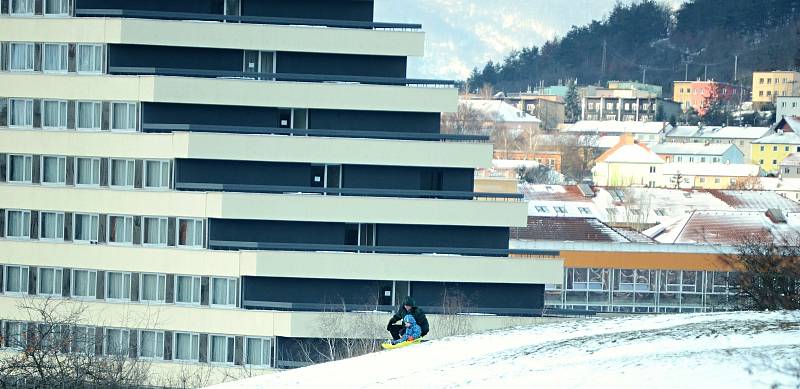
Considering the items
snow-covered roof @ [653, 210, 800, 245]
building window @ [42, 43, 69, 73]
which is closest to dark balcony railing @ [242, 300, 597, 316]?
building window @ [42, 43, 69, 73]

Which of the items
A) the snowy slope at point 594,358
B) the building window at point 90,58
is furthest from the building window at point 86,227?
the snowy slope at point 594,358

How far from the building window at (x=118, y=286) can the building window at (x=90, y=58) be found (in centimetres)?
881

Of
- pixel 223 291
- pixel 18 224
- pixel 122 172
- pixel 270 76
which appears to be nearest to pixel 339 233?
pixel 223 291

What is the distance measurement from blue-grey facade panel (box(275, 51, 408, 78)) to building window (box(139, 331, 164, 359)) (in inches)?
496

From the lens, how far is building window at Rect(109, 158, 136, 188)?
84125 millimetres

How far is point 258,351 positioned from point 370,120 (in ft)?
36.6

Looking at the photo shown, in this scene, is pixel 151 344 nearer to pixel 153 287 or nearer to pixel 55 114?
pixel 153 287

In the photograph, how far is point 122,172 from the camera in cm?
8425

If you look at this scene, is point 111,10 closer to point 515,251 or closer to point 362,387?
point 515,251

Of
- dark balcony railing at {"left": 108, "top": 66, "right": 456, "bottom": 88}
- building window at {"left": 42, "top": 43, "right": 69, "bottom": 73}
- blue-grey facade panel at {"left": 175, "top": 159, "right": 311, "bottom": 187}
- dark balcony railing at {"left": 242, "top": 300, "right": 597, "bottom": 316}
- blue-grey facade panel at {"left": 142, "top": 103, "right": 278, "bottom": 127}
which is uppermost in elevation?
building window at {"left": 42, "top": 43, "right": 69, "bottom": 73}

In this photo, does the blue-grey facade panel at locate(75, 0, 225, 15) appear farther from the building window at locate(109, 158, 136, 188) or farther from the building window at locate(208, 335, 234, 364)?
the building window at locate(208, 335, 234, 364)

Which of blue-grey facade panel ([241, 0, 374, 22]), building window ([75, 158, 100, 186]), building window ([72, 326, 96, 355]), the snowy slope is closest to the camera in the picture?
the snowy slope

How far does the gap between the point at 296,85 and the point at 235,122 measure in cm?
330

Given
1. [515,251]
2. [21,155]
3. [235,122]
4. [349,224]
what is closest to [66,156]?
[21,155]
